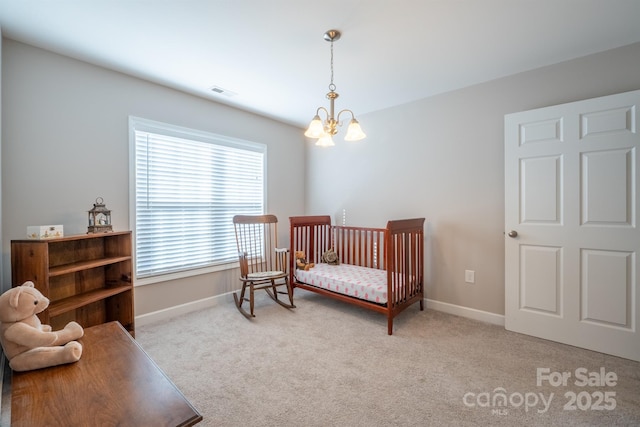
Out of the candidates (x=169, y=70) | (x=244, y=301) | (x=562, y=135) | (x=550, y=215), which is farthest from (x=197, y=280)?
(x=562, y=135)

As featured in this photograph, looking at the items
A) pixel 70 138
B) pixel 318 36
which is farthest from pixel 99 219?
pixel 318 36

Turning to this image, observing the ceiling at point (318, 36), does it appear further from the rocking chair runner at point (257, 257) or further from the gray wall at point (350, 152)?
the rocking chair runner at point (257, 257)

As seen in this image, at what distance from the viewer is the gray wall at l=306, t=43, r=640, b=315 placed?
231cm

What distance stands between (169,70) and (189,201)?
4.24 ft

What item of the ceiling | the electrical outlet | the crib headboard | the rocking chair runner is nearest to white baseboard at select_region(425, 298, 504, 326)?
the electrical outlet

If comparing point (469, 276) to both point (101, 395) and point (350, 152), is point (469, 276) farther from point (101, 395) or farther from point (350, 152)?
point (101, 395)

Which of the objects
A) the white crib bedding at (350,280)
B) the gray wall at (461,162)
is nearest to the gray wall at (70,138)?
the white crib bedding at (350,280)

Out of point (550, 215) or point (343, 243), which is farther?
point (343, 243)

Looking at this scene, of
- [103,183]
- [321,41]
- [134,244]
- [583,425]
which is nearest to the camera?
[583,425]

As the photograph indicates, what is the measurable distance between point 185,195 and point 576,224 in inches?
144

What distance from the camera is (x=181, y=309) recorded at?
9.58 feet

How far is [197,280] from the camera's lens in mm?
3088

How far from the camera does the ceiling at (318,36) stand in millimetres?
1713

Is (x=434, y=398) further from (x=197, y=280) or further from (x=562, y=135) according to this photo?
(x=197, y=280)
